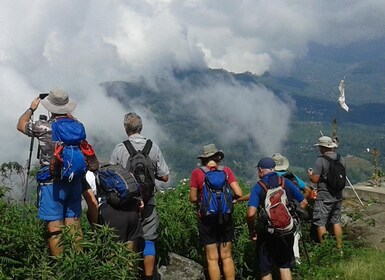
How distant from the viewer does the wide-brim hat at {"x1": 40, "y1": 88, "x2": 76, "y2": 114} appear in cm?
455

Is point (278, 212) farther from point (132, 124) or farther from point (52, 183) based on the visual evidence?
point (52, 183)

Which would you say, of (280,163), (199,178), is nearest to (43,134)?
(199,178)

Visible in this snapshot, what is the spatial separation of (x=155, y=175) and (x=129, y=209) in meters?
0.60

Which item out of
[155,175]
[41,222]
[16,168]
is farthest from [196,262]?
[16,168]

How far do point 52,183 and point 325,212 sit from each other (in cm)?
439

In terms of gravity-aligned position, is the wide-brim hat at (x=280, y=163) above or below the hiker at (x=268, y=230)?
above

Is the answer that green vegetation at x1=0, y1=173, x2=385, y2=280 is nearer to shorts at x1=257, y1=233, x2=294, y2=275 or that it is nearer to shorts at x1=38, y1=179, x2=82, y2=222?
shorts at x1=38, y1=179, x2=82, y2=222

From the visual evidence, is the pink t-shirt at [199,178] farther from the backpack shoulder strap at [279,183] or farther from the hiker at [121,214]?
the hiker at [121,214]

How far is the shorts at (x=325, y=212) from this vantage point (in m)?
7.09

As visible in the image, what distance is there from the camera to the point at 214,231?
18.0ft

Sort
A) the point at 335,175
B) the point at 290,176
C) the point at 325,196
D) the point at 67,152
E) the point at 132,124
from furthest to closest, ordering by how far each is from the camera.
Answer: the point at 325,196 < the point at 335,175 < the point at 290,176 < the point at 132,124 < the point at 67,152

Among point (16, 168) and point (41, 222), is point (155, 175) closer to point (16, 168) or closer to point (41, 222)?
point (41, 222)

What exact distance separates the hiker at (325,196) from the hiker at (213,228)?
188cm

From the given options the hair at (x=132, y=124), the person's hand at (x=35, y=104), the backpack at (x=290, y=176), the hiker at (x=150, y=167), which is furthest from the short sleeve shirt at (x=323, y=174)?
the person's hand at (x=35, y=104)
